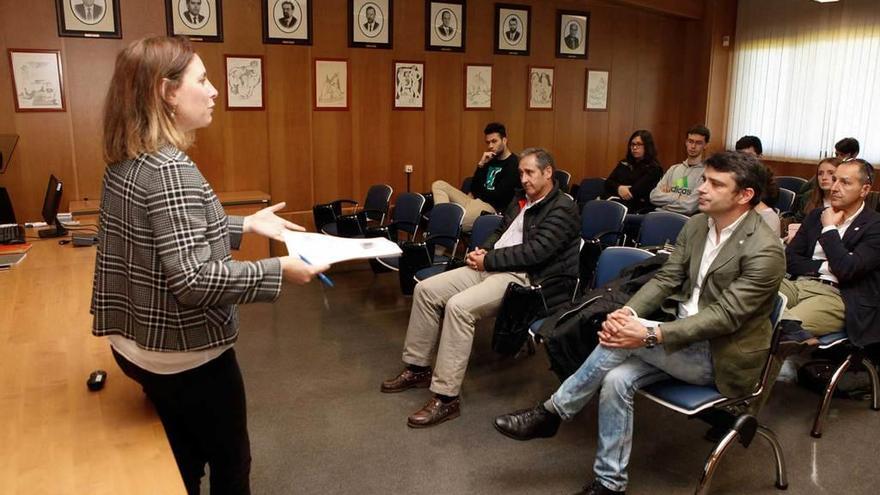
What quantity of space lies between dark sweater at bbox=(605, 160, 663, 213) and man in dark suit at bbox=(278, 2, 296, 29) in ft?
11.6

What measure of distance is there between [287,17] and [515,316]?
4390 millimetres

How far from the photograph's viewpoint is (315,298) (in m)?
5.41

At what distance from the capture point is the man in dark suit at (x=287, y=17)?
20.4ft

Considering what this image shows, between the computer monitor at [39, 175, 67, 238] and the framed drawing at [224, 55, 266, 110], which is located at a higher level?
the framed drawing at [224, 55, 266, 110]

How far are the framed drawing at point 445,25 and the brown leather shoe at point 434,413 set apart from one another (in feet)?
15.5

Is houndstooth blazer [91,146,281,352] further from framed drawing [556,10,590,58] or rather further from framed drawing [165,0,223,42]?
framed drawing [556,10,590,58]

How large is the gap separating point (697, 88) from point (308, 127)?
17.3 feet

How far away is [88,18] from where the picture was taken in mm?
5527

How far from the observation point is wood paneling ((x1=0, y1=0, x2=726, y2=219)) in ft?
18.5

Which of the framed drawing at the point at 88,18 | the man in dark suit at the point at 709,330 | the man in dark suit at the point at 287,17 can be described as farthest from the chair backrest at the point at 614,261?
the framed drawing at the point at 88,18

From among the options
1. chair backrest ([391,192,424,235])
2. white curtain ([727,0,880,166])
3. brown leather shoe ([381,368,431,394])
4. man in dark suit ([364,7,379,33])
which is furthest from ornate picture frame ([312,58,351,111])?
white curtain ([727,0,880,166])

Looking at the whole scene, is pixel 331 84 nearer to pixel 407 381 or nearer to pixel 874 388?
pixel 407 381

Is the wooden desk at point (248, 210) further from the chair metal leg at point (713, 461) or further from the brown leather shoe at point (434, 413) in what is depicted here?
the chair metal leg at point (713, 461)

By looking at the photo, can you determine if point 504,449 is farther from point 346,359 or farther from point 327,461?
point 346,359
